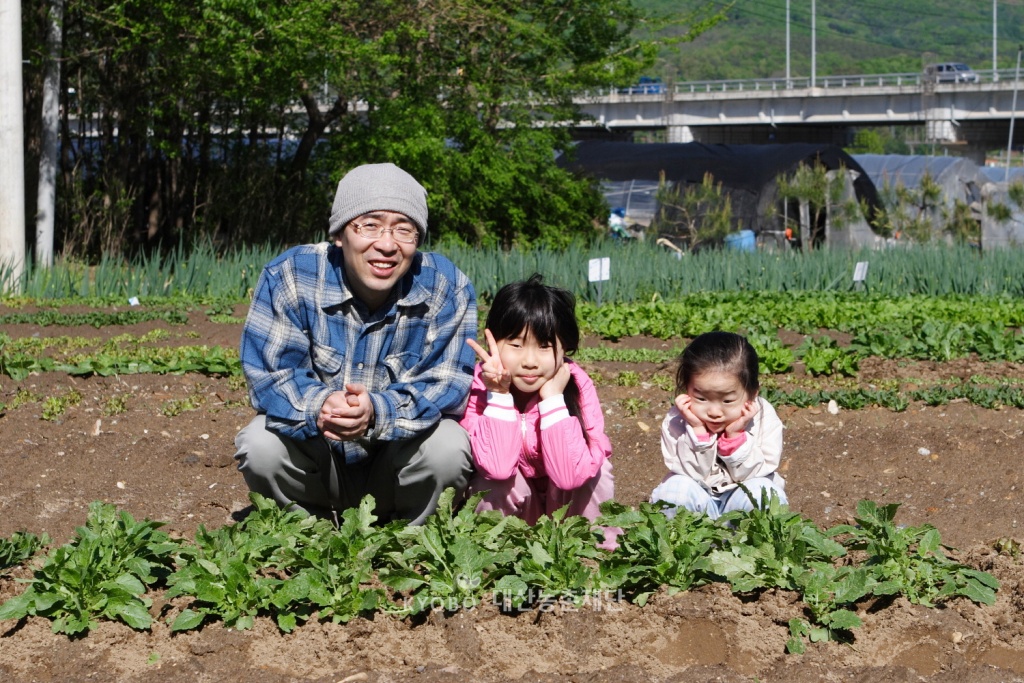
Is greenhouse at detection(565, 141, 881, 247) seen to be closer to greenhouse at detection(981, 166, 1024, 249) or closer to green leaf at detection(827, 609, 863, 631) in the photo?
greenhouse at detection(981, 166, 1024, 249)

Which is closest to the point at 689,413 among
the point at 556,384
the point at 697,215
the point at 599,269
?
the point at 556,384

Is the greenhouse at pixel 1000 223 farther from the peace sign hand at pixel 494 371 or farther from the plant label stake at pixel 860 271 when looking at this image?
the peace sign hand at pixel 494 371

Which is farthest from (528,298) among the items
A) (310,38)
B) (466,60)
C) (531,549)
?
(466,60)

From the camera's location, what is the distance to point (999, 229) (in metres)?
22.0

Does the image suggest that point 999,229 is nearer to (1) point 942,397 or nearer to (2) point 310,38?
(2) point 310,38

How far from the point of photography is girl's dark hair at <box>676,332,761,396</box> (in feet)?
12.1

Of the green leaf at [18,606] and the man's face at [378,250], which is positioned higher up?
the man's face at [378,250]

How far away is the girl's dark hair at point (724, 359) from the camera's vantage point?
3703 millimetres

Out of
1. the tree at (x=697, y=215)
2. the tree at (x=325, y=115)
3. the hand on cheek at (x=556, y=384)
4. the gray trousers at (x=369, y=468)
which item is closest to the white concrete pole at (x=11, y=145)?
the tree at (x=325, y=115)

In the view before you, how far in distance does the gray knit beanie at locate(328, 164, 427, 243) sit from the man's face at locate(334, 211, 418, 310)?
0.07 ft

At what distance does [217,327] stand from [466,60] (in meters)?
7.82

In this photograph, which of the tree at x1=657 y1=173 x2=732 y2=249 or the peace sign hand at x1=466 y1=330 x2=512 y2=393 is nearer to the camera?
the peace sign hand at x1=466 y1=330 x2=512 y2=393

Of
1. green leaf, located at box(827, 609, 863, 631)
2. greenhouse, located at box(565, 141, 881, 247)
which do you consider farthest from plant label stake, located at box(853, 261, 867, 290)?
greenhouse, located at box(565, 141, 881, 247)

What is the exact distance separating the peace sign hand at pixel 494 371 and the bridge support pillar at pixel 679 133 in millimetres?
53740
